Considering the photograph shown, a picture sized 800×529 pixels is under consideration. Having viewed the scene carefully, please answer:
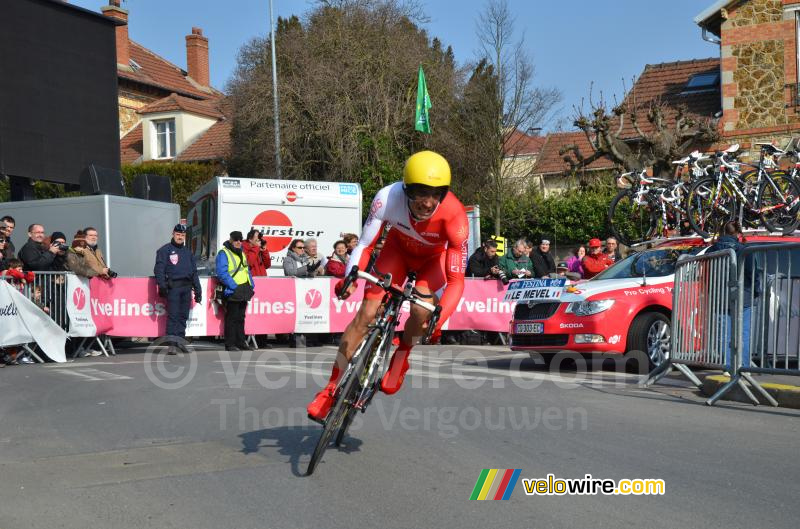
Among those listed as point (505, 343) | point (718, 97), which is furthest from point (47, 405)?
point (718, 97)

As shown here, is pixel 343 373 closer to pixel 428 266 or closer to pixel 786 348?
pixel 428 266

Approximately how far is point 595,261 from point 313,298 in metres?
5.24

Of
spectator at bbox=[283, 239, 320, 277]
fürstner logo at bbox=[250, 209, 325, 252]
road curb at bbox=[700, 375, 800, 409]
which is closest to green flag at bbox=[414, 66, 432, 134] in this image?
fürstner logo at bbox=[250, 209, 325, 252]

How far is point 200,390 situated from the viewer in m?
11.1

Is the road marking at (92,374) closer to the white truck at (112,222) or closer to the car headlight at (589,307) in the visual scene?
the white truck at (112,222)

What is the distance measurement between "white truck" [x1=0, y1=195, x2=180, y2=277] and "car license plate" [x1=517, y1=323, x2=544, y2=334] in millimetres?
8529

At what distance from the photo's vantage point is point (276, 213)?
70.1ft

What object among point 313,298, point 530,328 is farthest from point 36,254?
point 530,328

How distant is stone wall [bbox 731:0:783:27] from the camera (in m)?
30.0

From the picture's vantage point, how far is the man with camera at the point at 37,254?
1580cm

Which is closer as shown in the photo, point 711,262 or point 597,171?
point 711,262

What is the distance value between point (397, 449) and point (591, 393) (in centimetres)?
404

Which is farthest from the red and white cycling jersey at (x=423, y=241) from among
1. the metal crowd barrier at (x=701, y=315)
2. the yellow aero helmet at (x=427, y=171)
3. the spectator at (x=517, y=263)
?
the spectator at (x=517, y=263)

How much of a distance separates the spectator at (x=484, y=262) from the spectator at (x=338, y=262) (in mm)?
2667
